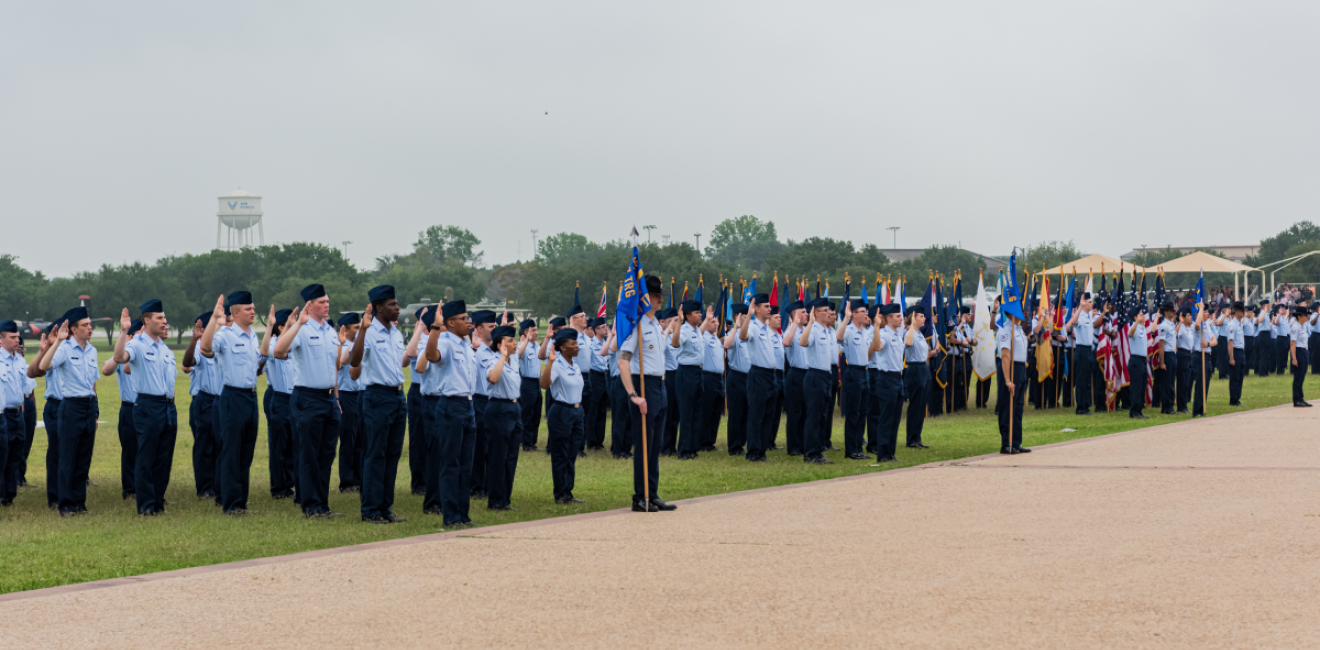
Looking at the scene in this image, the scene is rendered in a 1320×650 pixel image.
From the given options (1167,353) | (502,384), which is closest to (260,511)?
(502,384)

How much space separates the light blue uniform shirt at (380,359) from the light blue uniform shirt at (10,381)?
12.3 feet

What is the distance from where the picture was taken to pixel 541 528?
8.95 meters

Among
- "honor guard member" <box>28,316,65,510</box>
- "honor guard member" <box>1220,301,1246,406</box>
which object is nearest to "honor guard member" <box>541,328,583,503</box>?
"honor guard member" <box>28,316,65,510</box>

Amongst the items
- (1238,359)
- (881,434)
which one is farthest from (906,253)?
(881,434)

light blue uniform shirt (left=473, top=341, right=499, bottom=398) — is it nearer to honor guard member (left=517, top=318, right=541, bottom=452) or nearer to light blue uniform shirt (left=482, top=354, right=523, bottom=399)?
light blue uniform shirt (left=482, top=354, right=523, bottom=399)

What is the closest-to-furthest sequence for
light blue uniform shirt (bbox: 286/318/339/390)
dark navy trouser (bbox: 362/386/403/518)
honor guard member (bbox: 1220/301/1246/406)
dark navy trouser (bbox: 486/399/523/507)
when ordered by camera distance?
dark navy trouser (bbox: 362/386/403/518) < light blue uniform shirt (bbox: 286/318/339/390) < dark navy trouser (bbox: 486/399/523/507) < honor guard member (bbox: 1220/301/1246/406)

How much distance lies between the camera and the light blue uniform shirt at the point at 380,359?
9.78 metres

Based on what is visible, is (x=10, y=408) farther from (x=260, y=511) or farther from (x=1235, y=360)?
(x=1235, y=360)

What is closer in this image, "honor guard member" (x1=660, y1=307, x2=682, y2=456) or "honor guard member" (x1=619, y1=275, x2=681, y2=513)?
"honor guard member" (x1=619, y1=275, x2=681, y2=513)

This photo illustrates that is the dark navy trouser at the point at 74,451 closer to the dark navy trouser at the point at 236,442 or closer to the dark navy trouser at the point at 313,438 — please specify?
the dark navy trouser at the point at 236,442

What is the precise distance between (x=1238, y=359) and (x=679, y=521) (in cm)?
1566

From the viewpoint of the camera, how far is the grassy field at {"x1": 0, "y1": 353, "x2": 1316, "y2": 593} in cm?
802

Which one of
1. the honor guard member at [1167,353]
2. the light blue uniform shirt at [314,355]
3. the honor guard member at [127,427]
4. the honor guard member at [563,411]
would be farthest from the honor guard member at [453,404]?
the honor guard member at [1167,353]

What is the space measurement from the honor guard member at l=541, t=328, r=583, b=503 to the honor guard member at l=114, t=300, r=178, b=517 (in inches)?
137
